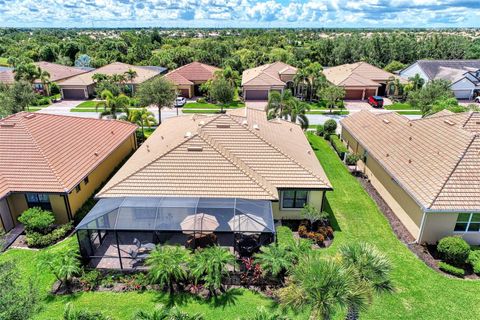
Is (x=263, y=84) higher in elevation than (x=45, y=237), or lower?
higher

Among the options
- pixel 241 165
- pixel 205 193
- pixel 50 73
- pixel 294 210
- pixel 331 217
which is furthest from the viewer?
pixel 50 73

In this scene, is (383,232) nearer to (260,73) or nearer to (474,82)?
(260,73)

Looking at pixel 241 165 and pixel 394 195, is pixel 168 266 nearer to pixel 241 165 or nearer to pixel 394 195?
pixel 241 165

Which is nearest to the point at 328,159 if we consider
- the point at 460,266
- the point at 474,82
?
the point at 460,266

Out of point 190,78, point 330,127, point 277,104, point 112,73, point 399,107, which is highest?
point 277,104

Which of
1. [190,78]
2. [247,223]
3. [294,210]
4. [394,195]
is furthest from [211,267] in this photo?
[190,78]

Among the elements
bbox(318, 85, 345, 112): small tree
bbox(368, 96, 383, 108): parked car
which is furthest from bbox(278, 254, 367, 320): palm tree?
bbox(368, 96, 383, 108): parked car

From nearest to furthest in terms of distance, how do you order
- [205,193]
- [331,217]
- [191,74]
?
[205,193]
[331,217]
[191,74]
